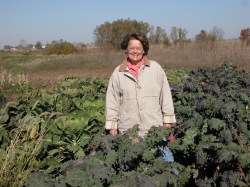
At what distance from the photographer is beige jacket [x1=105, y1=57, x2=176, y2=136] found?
4441mm

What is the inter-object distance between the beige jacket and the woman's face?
14 cm

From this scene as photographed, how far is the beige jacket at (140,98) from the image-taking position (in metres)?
4.44

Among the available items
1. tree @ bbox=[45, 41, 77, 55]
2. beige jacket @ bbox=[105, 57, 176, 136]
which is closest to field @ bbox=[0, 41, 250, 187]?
beige jacket @ bbox=[105, 57, 176, 136]

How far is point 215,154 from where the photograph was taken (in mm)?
4148

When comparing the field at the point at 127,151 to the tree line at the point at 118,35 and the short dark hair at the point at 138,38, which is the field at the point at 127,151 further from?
the tree line at the point at 118,35

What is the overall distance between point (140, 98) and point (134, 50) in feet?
1.90

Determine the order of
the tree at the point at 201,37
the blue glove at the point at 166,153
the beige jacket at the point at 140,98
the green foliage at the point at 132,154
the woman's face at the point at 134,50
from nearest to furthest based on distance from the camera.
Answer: the green foliage at the point at 132,154
the blue glove at the point at 166,153
the woman's face at the point at 134,50
the beige jacket at the point at 140,98
the tree at the point at 201,37

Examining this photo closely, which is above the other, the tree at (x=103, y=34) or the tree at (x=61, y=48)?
the tree at (x=103, y=34)

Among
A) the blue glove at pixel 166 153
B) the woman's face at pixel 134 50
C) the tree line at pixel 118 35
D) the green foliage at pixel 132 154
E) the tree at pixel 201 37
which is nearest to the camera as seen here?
the green foliage at pixel 132 154

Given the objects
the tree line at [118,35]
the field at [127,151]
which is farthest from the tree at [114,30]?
the field at [127,151]

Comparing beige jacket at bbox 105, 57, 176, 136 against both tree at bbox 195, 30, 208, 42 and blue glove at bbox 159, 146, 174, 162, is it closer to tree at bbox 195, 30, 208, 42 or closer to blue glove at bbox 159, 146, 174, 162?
blue glove at bbox 159, 146, 174, 162

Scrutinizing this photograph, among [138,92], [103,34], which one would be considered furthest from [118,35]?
[138,92]

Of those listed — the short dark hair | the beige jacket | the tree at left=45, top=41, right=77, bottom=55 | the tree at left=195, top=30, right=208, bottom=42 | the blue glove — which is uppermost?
the short dark hair

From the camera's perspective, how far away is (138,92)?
4.45 m
